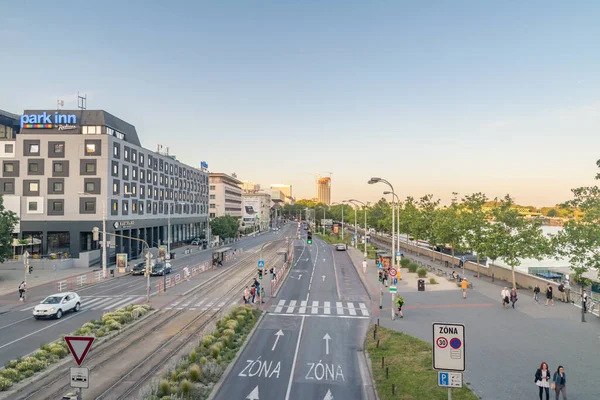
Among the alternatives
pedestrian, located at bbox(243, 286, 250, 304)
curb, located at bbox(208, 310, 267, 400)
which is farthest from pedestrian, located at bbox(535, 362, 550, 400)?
pedestrian, located at bbox(243, 286, 250, 304)

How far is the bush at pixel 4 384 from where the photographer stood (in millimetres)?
16194

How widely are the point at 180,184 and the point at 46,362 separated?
80123 millimetres

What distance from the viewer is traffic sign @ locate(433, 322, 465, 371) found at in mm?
9758

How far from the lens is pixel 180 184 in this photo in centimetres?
9662

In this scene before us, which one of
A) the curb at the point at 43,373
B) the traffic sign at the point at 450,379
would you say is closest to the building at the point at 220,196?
the curb at the point at 43,373

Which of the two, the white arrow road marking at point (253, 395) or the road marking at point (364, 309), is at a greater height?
the white arrow road marking at point (253, 395)

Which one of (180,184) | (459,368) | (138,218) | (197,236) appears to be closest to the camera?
(459,368)

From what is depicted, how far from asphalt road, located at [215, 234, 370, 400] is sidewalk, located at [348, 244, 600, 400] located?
329 centimetres

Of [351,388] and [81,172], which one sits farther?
[81,172]

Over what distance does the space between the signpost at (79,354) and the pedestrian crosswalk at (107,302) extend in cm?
2451

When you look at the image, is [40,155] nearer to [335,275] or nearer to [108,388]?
[335,275]

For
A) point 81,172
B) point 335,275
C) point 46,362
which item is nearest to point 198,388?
point 46,362

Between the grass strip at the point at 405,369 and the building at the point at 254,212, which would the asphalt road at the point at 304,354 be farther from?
the building at the point at 254,212

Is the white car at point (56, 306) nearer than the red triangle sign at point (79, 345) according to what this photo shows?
No
